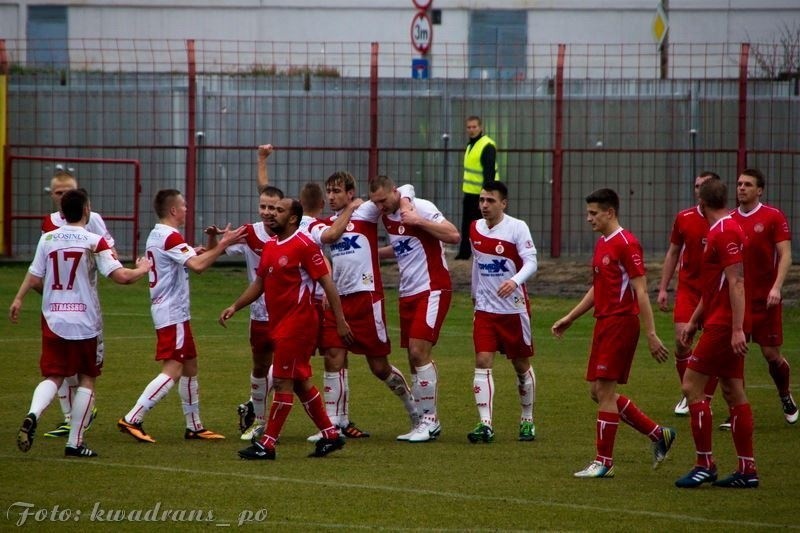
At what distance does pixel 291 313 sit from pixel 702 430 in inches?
118

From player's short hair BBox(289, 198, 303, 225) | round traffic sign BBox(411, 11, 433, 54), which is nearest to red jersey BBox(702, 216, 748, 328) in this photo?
player's short hair BBox(289, 198, 303, 225)

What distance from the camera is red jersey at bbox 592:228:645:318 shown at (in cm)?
922

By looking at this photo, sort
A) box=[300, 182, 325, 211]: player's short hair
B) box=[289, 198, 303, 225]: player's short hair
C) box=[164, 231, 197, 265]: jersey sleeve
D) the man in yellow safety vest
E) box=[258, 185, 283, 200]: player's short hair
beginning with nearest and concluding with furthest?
box=[289, 198, 303, 225]: player's short hair, box=[258, 185, 283, 200]: player's short hair, box=[164, 231, 197, 265]: jersey sleeve, box=[300, 182, 325, 211]: player's short hair, the man in yellow safety vest

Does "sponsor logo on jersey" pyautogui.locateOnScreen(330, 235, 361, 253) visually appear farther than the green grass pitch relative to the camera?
Yes

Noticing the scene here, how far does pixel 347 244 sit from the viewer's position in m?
11.1

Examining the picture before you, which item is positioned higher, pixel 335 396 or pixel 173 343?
pixel 173 343

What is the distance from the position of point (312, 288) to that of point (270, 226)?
55 cm

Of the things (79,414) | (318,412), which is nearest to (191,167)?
(79,414)

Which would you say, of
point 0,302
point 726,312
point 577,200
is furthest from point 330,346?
point 577,200

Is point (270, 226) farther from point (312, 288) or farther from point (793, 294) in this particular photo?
point (793, 294)

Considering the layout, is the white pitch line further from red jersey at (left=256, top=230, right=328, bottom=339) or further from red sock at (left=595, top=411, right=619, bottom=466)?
red jersey at (left=256, top=230, right=328, bottom=339)

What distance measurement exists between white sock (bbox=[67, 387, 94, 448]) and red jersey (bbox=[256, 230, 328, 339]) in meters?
1.41

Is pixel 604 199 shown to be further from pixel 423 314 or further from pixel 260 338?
pixel 260 338

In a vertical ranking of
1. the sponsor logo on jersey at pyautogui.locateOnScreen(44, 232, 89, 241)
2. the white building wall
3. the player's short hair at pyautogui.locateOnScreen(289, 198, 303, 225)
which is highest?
the white building wall
